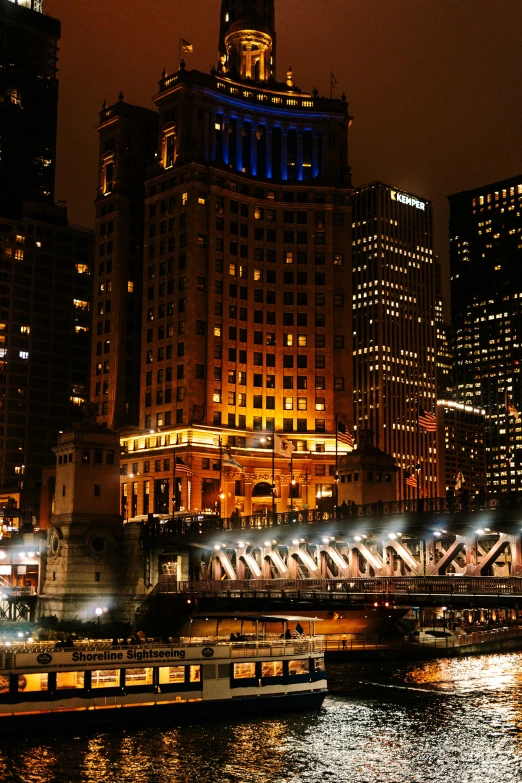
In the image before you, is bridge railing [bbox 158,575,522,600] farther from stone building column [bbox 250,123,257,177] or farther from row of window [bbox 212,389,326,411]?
stone building column [bbox 250,123,257,177]

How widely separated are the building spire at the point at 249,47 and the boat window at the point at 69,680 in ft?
448

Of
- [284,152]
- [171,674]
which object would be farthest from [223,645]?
[284,152]

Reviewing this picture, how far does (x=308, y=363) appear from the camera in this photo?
166 metres

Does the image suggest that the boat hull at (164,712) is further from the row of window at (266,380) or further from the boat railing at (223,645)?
the row of window at (266,380)

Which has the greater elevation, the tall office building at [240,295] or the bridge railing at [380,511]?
the tall office building at [240,295]

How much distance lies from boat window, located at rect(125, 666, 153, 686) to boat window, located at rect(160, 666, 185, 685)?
863 mm

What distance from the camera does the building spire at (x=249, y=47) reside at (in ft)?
603

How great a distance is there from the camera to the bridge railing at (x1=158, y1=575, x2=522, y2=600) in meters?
64.4

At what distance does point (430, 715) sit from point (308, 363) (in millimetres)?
101778

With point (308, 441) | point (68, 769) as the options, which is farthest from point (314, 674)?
point (308, 441)

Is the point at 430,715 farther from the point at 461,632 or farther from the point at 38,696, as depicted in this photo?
the point at 461,632

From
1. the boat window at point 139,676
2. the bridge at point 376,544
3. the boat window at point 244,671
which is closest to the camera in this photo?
the boat window at point 139,676

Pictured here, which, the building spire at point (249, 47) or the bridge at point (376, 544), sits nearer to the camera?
the bridge at point (376, 544)

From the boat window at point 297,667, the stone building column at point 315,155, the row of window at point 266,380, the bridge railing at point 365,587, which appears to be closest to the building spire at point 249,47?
the stone building column at point 315,155
